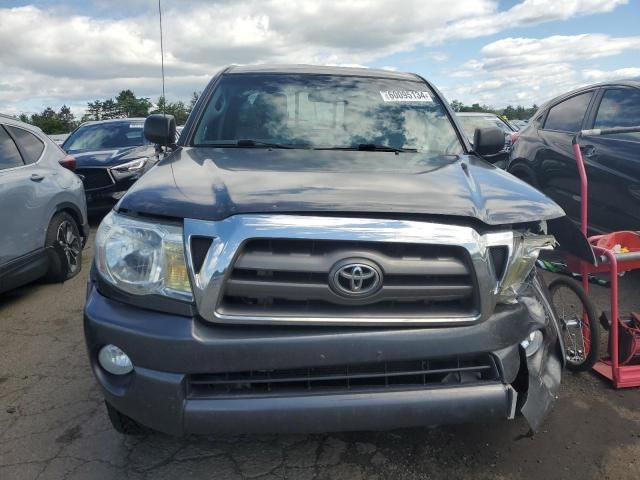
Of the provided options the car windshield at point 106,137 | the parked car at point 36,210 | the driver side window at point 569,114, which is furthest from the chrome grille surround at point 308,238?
the car windshield at point 106,137

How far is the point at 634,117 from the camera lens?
4.73m

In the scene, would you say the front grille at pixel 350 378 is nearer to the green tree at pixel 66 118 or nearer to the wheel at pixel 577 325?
the wheel at pixel 577 325

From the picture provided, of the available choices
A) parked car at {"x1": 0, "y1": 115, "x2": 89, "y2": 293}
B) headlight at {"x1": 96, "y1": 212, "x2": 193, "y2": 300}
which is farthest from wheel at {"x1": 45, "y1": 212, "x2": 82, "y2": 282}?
headlight at {"x1": 96, "y1": 212, "x2": 193, "y2": 300}

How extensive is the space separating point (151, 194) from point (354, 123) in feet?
5.14

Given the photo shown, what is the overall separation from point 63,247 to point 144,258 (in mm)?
3578

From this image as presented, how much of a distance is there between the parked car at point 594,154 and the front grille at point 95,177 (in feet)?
17.9

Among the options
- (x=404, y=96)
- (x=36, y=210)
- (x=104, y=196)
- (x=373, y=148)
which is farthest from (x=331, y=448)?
(x=104, y=196)

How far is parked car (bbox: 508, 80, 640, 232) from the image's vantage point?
4676 mm

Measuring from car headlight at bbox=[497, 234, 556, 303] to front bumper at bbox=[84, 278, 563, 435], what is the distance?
11 cm

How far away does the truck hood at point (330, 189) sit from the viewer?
6.70 feet

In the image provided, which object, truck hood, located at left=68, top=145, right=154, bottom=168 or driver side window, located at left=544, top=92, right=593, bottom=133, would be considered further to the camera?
truck hood, located at left=68, top=145, right=154, bottom=168

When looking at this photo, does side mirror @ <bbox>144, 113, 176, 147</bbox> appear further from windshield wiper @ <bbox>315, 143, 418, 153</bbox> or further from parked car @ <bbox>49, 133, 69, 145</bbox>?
parked car @ <bbox>49, 133, 69, 145</bbox>

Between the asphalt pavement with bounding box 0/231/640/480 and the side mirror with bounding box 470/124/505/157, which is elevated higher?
the side mirror with bounding box 470/124/505/157

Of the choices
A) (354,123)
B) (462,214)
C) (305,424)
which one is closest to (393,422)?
(305,424)
